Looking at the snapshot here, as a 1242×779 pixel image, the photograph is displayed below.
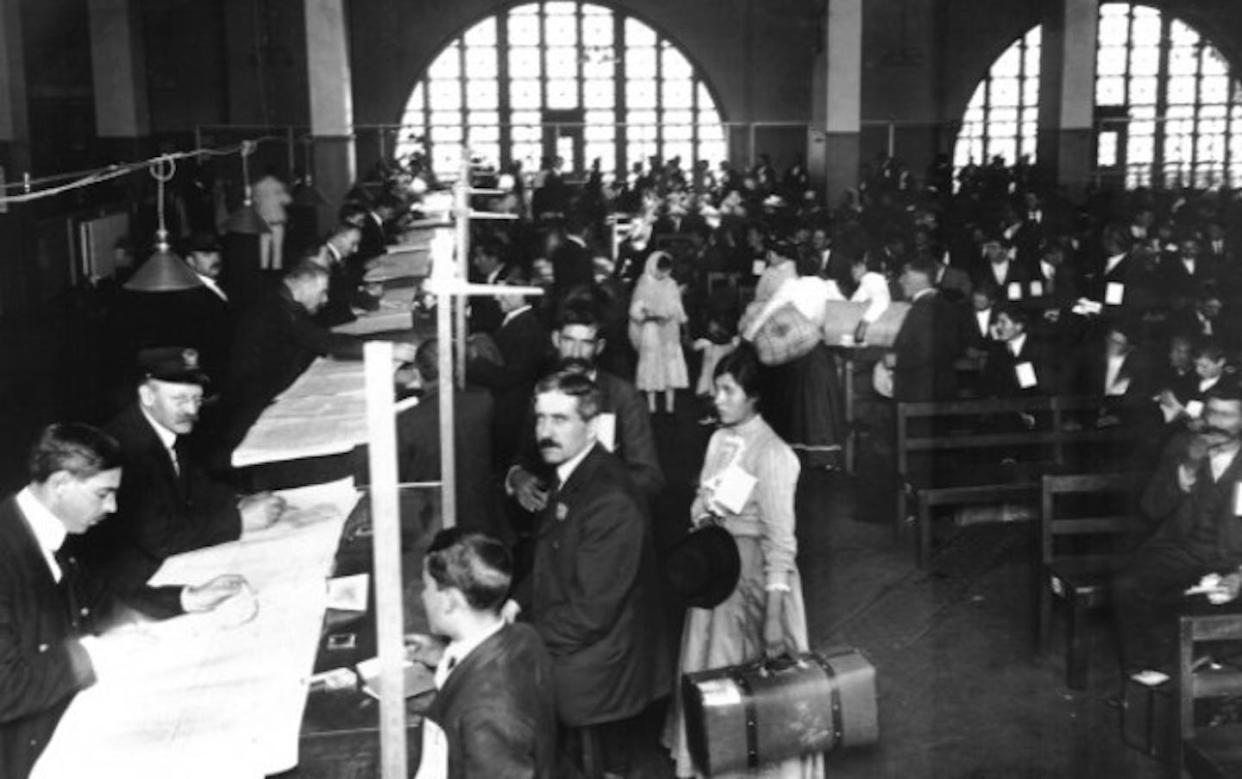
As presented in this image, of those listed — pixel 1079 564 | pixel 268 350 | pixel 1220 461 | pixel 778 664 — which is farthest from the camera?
pixel 268 350

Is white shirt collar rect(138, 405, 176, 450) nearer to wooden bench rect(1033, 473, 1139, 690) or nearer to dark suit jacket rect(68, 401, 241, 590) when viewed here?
dark suit jacket rect(68, 401, 241, 590)

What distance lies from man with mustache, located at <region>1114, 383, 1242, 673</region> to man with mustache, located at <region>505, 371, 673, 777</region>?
6.86 ft

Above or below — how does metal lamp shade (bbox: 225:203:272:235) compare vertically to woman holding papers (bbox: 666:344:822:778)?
above

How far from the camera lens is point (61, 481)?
11.8 feet

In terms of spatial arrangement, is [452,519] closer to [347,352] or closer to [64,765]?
[64,765]

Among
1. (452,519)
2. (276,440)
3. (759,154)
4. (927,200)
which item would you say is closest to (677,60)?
(759,154)

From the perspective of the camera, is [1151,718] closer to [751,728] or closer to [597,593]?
[751,728]

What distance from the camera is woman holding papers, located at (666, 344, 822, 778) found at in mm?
4609

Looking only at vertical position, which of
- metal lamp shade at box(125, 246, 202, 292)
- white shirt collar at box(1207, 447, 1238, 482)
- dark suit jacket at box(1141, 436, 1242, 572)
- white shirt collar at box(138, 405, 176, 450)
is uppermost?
metal lamp shade at box(125, 246, 202, 292)

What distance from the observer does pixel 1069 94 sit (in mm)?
18688

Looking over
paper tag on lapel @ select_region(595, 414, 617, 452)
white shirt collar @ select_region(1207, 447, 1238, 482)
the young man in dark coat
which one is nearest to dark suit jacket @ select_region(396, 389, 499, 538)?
paper tag on lapel @ select_region(595, 414, 617, 452)

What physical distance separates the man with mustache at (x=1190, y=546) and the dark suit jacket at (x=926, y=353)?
243cm

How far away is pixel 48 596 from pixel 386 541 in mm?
1528

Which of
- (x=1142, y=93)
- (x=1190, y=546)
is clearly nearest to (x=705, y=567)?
(x=1190, y=546)
